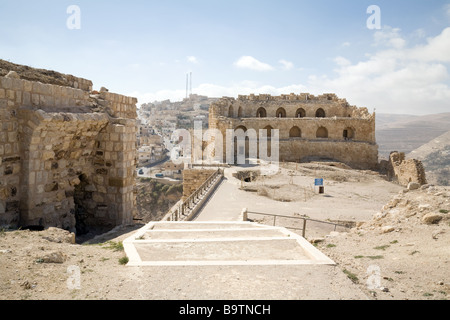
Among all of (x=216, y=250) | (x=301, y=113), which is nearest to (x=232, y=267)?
(x=216, y=250)

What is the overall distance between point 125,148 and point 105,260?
11.9 ft

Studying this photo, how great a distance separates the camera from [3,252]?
4.22 m

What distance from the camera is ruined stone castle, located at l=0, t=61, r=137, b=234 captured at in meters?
5.75

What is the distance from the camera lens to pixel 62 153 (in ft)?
A: 22.6

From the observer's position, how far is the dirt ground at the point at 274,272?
3.59 metres

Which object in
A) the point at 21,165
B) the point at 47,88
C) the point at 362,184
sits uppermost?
the point at 47,88

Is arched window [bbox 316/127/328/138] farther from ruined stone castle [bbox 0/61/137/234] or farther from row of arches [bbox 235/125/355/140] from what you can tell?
ruined stone castle [bbox 0/61/137/234]

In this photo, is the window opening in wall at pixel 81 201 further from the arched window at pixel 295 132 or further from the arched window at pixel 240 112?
the arched window at pixel 240 112

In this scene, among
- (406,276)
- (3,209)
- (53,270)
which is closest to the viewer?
(53,270)

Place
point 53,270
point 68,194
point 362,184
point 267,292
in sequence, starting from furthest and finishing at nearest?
point 362,184 < point 68,194 < point 53,270 < point 267,292

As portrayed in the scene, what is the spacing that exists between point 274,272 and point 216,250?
1291 millimetres
